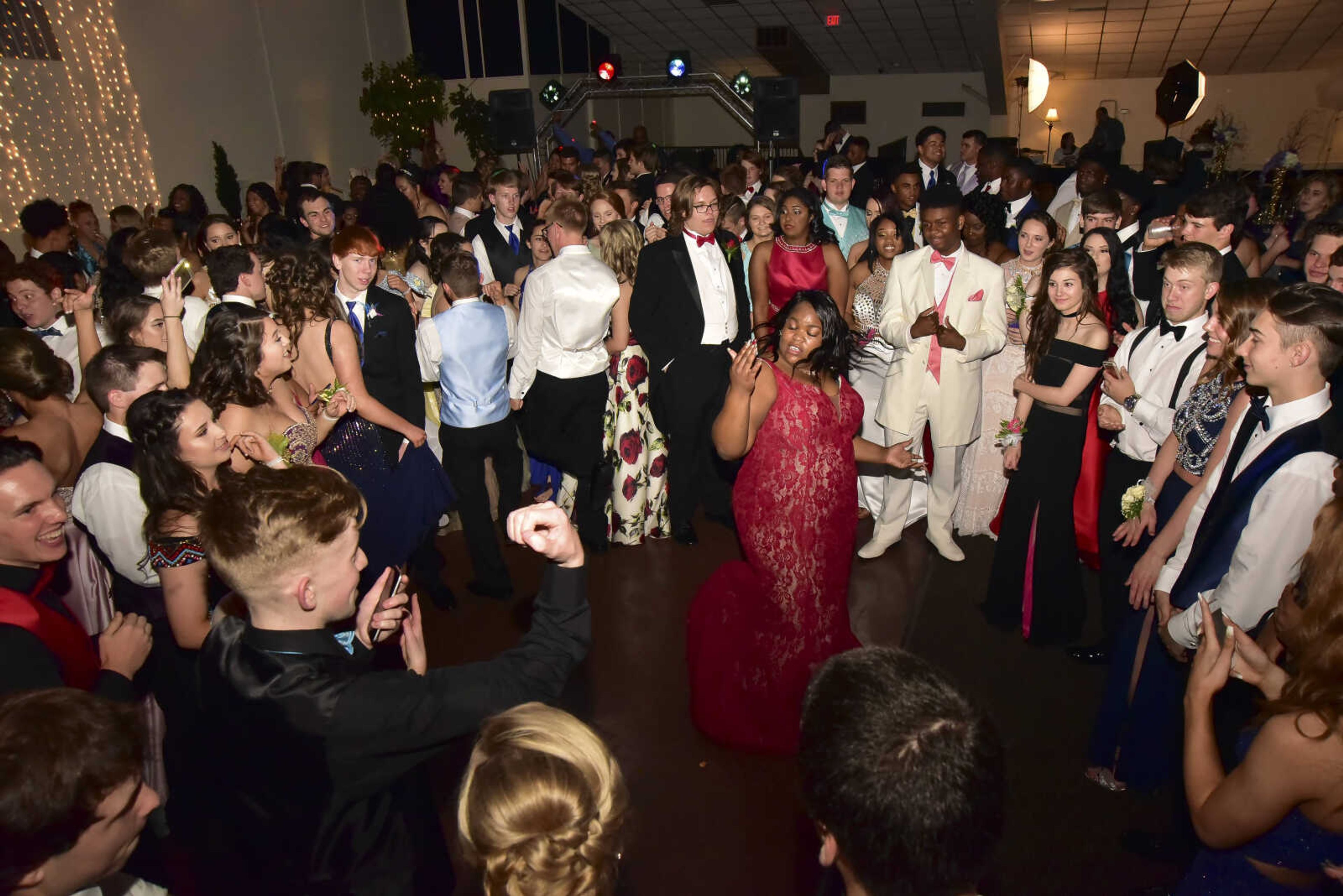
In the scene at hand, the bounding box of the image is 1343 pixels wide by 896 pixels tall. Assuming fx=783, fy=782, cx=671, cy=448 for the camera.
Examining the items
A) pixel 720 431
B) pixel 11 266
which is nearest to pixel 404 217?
pixel 11 266

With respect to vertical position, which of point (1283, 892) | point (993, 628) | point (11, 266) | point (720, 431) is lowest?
point (993, 628)

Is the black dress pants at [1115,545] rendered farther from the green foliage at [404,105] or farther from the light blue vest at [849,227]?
the green foliage at [404,105]

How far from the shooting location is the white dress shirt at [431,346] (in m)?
3.37

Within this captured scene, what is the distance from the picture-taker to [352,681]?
128 centimetres

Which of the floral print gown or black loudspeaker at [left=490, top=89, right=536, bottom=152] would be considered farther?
black loudspeaker at [left=490, top=89, right=536, bottom=152]

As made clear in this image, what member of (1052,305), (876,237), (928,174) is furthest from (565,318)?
(928,174)

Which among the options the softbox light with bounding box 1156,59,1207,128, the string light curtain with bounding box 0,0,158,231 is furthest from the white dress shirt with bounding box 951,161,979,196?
the string light curtain with bounding box 0,0,158,231

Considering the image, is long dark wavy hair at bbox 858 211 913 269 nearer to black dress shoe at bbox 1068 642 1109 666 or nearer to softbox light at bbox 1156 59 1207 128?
black dress shoe at bbox 1068 642 1109 666

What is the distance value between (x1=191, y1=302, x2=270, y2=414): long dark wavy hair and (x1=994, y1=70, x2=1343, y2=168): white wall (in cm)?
1948

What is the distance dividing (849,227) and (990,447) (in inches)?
77.8

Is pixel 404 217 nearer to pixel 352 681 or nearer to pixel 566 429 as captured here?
pixel 566 429

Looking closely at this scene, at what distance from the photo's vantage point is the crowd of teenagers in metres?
1.08

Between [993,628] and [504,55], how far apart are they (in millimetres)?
14001

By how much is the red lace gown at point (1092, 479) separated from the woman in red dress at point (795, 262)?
4.05 feet
